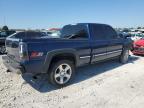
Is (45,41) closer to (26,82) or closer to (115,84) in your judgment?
(26,82)

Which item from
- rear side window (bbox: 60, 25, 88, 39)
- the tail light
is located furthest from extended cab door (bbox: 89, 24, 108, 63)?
A: the tail light

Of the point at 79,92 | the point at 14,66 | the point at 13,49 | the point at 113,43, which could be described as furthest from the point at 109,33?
the point at 14,66

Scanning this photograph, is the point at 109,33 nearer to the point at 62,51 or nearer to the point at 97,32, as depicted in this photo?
the point at 97,32

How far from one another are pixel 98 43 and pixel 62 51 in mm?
1812

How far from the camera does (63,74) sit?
4.70 m

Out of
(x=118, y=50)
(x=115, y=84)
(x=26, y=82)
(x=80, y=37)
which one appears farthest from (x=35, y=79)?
(x=118, y=50)

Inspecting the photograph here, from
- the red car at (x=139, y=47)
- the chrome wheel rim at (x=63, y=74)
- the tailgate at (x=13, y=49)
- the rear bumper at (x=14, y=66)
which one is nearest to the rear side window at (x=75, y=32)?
the chrome wheel rim at (x=63, y=74)

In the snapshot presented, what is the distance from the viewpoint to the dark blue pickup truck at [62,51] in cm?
390

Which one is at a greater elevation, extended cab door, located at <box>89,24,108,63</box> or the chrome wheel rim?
extended cab door, located at <box>89,24,108,63</box>

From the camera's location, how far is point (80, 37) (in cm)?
543

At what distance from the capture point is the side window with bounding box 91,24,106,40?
5693mm

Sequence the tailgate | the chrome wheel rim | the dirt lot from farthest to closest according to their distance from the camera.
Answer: the chrome wheel rim < the tailgate < the dirt lot

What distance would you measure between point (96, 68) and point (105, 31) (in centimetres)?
158

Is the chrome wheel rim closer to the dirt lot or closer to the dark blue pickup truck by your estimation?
the dark blue pickup truck
